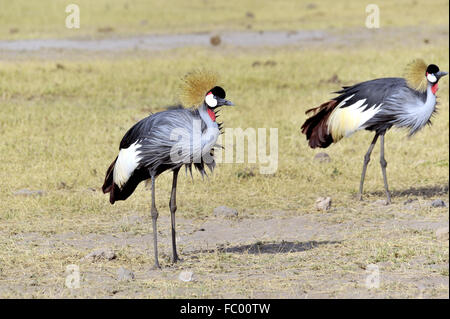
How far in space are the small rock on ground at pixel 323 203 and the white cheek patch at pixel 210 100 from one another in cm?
235

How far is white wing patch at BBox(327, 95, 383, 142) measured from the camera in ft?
27.9

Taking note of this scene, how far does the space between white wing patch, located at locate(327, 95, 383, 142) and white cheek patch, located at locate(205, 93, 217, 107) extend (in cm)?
282

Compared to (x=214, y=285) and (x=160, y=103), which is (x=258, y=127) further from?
(x=214, y=285)

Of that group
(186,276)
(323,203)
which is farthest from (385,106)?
(186,276)

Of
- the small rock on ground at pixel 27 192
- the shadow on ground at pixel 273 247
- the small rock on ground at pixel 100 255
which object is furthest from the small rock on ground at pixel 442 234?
the small rock on ground at pixel 27 192

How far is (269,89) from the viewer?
13.7 meters

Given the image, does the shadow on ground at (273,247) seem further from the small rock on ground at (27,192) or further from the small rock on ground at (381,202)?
the small rock on ground at (27,192)

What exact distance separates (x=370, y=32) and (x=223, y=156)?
11.2m

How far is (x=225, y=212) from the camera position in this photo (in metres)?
7.90

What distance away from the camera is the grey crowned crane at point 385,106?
329 inches

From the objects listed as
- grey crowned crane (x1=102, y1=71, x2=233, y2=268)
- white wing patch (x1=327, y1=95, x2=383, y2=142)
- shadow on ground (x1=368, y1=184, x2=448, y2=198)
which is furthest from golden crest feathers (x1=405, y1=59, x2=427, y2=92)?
grey crowned crane (x1=102, y1=71, x2=233, y2=268)

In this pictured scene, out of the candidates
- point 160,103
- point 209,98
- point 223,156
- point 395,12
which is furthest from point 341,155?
point 395,12

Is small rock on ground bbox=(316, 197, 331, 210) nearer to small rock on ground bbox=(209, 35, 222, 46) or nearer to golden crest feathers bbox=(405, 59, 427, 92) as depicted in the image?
golden crest feathers bbox=(405, 59, 427, 92)

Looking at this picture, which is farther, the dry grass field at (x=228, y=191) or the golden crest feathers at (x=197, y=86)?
the golden crest feathers at (x=197, y=86)
